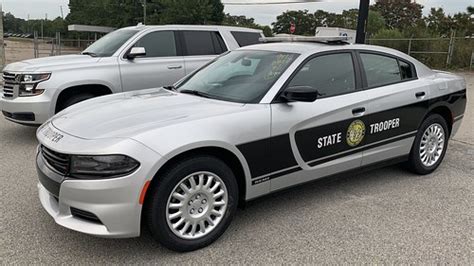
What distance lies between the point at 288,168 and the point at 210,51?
4502mm

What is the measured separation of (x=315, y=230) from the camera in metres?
3.58

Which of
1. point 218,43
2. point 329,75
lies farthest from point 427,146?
point 218,43

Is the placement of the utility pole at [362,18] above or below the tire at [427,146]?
above

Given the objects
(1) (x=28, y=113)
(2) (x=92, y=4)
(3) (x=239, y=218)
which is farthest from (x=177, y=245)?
(2) (x=92, y=4)

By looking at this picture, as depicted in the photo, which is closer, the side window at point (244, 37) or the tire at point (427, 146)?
the tire at point (427, 146)

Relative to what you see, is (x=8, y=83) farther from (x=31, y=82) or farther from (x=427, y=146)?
(x=427, y=146)

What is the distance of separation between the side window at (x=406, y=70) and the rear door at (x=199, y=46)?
3600 mm

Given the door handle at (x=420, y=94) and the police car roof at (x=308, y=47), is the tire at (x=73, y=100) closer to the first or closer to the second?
the police car roof at (x=308, y=47)

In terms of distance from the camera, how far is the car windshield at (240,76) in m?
3.76

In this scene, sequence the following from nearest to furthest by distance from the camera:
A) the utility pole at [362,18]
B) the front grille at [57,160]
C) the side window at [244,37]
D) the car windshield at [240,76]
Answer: the front grille at [57,160] < the car windshield at [240,76] < the side window at [244,37] < the utility pole at [362,18]

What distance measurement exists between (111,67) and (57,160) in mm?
3828

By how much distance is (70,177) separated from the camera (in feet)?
9.43

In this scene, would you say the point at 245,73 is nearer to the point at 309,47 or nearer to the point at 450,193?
the point at 309,47

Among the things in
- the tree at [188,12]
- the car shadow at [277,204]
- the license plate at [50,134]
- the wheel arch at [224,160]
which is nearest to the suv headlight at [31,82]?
the license plate at [50,134]
